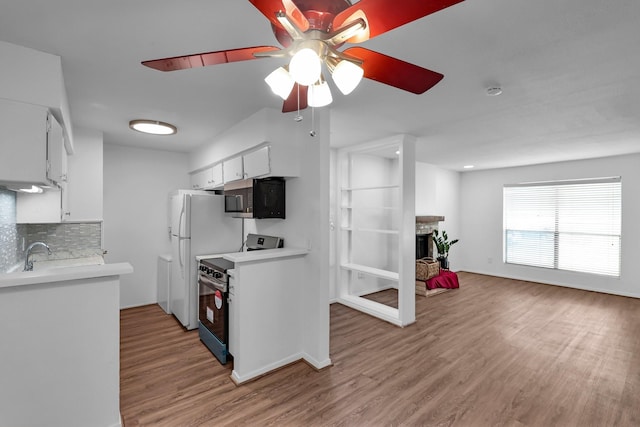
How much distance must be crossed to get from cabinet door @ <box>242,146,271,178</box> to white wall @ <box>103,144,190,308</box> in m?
2.22

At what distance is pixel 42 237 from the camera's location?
10.7ft

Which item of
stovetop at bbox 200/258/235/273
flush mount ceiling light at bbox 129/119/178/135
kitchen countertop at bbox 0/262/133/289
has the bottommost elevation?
stovetop at bbox 200/258/235/273

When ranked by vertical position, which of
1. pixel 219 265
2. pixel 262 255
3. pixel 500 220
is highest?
pixel 500 220

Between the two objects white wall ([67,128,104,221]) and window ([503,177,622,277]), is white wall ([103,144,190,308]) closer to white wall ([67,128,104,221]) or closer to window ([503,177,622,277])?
white wall ([67,128,104,221])

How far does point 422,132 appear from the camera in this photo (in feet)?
11.9

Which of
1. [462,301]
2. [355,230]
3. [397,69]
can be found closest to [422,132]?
[355,230]

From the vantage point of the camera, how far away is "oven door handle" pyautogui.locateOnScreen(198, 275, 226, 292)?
2.80 metres

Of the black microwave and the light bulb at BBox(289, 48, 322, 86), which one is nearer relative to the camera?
the light bulb at BBox(289, 48, 322, 86)

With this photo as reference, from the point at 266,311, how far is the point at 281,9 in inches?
92.1

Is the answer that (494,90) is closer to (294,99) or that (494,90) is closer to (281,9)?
(294,99)

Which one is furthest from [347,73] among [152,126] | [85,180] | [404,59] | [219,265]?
[85,180]

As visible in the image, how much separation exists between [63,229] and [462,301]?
5710 millimetres

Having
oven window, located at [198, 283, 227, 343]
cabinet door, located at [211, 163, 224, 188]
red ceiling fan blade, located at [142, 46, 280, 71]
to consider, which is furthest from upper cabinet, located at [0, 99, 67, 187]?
cabinet door, located at [211, 163, 224, 188]

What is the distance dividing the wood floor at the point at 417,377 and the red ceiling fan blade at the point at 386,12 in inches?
91.8
